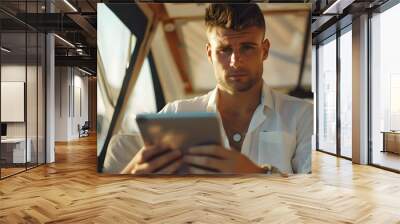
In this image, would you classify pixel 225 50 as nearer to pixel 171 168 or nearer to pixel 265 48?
pixel 265 48

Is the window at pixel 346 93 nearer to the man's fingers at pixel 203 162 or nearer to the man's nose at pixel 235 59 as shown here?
the man's nose at pixel 235 59

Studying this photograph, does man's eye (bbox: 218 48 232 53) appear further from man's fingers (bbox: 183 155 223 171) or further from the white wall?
the white wall

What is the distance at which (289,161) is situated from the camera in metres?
6.77

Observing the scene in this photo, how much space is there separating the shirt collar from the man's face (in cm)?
18

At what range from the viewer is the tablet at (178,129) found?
22.0 feet

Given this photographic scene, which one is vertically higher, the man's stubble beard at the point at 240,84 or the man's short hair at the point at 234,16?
the man's short hair at the point at 234,16

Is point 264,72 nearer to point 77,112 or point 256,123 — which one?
point 256,123

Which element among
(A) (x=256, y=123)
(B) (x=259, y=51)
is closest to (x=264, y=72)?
(B) (x=259, y=51)

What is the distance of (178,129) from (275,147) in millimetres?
1707

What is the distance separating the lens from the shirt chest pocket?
6691mm

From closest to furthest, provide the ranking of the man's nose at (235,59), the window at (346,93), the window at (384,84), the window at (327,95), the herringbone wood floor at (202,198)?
the herringbone wood floor at (202,198)
the man's nose at (235,59)
the window at (384,84)
the window at (346,93)
the window at (327,95)

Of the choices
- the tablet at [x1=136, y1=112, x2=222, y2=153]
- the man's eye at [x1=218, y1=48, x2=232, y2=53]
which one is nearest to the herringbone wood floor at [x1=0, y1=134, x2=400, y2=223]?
the tablet at [x1=136, y1=112, x2=222, y2=153]

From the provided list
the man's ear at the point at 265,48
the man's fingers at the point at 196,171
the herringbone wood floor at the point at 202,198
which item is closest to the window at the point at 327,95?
the herringbone wood floor at the point at 202,198

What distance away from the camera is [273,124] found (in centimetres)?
668
